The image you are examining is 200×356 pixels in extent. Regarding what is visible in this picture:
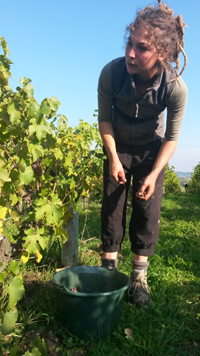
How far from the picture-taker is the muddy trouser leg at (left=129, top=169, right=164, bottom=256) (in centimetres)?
238

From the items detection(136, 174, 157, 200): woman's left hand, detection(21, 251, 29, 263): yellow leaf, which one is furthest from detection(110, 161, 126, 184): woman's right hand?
detection(21, 251, 29, 263): yellow leaf

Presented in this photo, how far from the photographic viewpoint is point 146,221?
2385 millimetres

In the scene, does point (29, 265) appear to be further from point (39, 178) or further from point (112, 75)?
point (112, 75)

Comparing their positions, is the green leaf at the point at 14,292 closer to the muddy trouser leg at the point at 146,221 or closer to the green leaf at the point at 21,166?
the green leaf at the point at 21,166

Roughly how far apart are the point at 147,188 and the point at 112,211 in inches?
13.0

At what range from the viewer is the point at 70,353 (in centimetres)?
177

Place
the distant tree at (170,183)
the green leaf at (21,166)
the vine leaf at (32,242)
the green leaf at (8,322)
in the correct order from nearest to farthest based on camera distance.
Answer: the green leaf at (8,322) < the green leaf at (21,166) < the vine leaf at (32,242) < the distant tree at (170,183)

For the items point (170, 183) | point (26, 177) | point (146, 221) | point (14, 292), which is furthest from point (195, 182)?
point (14, 292)

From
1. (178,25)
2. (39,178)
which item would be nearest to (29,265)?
(39,178)

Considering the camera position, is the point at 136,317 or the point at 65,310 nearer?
the point at 65,310

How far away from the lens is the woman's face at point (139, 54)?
197cm

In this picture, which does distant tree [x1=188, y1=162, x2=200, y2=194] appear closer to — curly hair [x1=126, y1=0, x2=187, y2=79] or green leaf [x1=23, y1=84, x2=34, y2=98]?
curly hair [x1=126, y1=0, x2=187, y2=79]

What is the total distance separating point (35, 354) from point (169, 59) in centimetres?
174

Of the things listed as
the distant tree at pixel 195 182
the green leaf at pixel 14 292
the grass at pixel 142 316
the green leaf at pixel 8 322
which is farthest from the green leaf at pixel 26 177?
the distant tree at pixel 195 182
